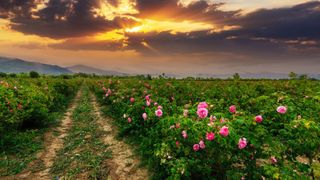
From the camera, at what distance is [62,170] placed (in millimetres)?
6719

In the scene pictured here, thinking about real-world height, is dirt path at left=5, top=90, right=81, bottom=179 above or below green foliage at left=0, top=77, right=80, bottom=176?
below

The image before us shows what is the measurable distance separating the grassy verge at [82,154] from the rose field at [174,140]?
0.08 feet

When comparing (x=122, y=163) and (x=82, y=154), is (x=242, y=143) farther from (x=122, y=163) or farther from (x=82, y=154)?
(x=82, y=154)

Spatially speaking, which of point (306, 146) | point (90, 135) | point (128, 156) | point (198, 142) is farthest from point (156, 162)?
point (90, 135)

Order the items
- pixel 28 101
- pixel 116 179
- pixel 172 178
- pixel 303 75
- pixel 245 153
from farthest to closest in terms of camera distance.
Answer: pixel 303 75 < pixel 28 101 < pixel 116 179 < pixel 172 178 < pixel 245 153

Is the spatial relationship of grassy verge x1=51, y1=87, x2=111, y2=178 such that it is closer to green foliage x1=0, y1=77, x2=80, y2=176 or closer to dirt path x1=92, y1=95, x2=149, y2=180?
dirt path x1=92, y1=95, x2=149, y2=180

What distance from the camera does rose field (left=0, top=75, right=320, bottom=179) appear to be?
4.11 meters

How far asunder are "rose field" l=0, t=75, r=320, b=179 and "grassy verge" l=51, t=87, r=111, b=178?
23 millimetres

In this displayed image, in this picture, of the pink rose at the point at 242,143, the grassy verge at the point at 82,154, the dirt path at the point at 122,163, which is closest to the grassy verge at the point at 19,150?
the grassy verge at the point at 82,154

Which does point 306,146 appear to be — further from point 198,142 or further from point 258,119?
point 198,142

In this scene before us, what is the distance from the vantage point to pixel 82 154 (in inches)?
311

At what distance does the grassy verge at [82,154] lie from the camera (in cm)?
657

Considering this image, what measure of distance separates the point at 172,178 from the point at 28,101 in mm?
7614

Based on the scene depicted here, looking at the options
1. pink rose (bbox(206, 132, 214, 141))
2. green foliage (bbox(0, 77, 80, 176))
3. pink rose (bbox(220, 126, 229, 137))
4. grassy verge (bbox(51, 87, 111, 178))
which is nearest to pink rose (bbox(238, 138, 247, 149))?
pink rose (bbox(220, 126, 229, 137))
